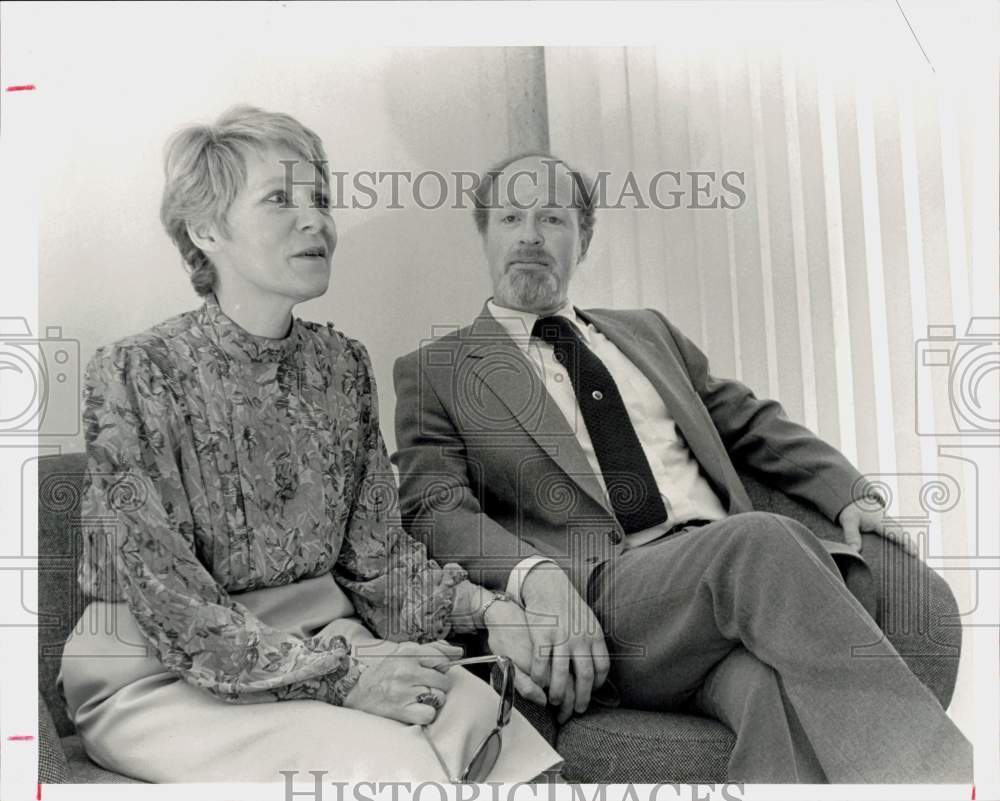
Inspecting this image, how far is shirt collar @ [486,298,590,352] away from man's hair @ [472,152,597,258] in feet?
0.46

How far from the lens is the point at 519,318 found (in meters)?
2.68

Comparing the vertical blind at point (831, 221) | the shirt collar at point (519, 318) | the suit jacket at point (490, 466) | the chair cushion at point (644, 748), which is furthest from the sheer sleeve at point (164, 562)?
the vertical blind at point (831, 221)

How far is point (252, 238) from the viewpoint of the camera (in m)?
2.58

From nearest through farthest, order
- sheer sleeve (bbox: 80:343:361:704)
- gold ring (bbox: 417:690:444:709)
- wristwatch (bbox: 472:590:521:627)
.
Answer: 1. sheer sleeve (bbox: 80:343:361:704)
2. gold ring (bbox: 417:690:444:709)
3. wristwatch (bbox: 472:590:521:627)

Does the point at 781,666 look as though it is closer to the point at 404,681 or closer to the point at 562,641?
the point at 562,641

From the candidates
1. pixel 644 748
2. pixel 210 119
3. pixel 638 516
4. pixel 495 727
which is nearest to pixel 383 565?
pixel 495 727

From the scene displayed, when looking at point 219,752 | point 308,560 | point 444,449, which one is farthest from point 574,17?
point 219,752

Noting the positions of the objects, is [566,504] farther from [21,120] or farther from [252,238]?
[21,120]

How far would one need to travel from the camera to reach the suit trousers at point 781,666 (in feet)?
8.00

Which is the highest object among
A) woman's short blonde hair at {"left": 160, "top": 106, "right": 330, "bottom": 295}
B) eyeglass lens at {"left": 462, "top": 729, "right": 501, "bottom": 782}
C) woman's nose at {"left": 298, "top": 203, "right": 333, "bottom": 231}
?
woman's short blonde hair at {"left": 160, "top": 106, "right": 330, "bottom": 295}

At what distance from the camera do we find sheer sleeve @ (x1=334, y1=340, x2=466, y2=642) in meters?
2.61

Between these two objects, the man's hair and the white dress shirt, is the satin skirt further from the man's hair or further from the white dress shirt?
the man's hair

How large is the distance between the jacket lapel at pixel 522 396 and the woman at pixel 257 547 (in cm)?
26

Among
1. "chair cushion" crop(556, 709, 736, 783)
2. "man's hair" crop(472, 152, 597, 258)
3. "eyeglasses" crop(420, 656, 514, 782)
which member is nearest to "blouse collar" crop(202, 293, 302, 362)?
"man's hair" crop(472, 152, 597, 258)
